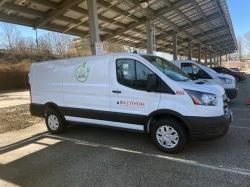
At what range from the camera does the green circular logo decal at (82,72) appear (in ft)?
24.4

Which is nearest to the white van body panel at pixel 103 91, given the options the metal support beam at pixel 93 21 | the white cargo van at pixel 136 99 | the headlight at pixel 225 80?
the white cargo van at pixel 136 99

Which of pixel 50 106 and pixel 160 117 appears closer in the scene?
pixel 160 117

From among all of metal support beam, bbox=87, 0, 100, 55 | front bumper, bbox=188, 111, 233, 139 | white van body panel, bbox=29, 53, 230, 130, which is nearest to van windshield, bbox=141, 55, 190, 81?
white van body panel, bbox=29, 53, 230, 130

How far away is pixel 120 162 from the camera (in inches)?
231

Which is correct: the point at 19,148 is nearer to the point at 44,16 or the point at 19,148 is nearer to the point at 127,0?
the point at 44,16

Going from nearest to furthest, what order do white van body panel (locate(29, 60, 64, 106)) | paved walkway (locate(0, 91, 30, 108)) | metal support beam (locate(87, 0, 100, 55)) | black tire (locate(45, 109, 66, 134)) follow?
1. white van body panel (locate(29, 60, 64, 106))
2. black tire (locate(45, 109, 66, 134))
3. metal support beam (locate(87, 0, 100, 55))
4. paved walkway (locate(0, 91, 30, 108))

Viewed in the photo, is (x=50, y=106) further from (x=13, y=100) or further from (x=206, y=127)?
(x=13, y=100)

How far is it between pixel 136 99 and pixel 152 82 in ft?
1.88

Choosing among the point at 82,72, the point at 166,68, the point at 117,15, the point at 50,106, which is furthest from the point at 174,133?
the point at 117,15

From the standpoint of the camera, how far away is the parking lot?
4.98 metres

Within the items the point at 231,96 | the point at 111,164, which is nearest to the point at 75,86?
A: the point at 111,164

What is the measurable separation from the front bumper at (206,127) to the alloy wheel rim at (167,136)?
0.33 metres

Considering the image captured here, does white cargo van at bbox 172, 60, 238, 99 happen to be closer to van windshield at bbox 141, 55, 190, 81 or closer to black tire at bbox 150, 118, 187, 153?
van windshield at bbox 141, 55, 190, 81

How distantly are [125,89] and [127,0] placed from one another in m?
11.0
